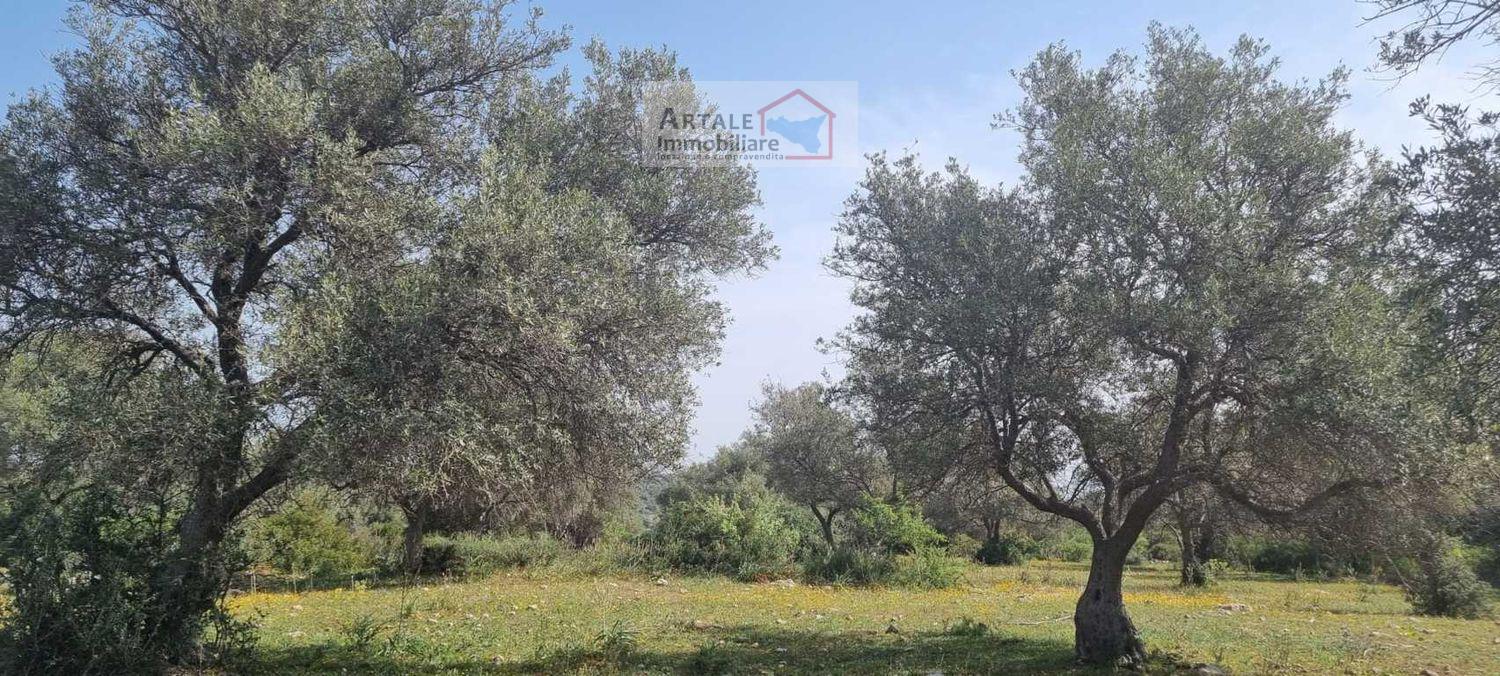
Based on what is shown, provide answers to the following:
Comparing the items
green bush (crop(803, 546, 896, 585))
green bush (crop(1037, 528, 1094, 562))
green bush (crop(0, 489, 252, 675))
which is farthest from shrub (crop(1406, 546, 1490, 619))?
green bush (crop(1037, 528, 1094, 562))

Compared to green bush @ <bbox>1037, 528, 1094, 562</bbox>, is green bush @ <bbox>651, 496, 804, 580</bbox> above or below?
above

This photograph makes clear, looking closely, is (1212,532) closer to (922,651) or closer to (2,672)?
(922,651)

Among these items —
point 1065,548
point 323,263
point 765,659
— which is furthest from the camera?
point 1065,548

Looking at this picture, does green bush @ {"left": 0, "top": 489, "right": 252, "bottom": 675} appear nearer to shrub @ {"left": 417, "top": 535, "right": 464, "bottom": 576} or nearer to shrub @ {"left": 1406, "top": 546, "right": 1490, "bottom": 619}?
shrub @ {"left": 417, "top": 535, "right": 464, "bottom": 576}

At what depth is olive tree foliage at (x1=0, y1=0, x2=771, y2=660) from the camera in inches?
289

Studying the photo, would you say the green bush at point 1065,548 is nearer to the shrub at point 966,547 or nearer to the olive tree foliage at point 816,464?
the shrub at point 966,547

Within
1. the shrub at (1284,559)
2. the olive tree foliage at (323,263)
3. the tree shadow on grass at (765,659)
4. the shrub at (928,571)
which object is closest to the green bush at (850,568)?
the shrub at (928,571)

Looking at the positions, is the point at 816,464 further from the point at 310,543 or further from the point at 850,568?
the point at 310,543

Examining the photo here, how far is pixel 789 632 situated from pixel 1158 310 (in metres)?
8.35

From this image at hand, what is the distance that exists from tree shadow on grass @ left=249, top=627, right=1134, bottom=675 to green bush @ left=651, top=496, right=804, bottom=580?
1315cm

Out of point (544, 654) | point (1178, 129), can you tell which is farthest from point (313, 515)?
point (1178, 129)

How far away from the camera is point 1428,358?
248 inches

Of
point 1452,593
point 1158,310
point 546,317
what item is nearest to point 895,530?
point 1452,593

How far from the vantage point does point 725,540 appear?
27.0m
